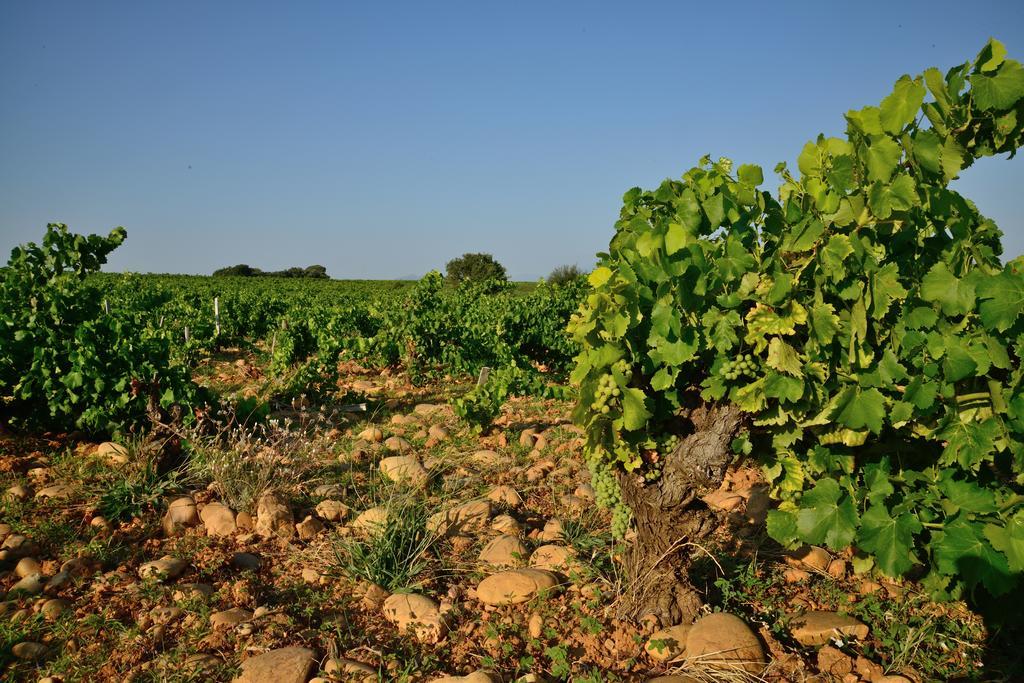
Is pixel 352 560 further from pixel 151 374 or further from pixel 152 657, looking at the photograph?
pixel 151 374

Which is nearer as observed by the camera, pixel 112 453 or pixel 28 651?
pixel 28 651

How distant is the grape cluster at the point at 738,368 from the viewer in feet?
8.68

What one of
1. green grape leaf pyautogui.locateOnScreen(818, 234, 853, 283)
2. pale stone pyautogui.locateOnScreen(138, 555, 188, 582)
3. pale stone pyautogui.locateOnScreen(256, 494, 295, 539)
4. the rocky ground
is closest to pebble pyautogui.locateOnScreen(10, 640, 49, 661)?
the rocky ground

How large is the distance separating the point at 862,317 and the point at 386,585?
8.74ft

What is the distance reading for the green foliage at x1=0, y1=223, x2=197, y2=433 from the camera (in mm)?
5469

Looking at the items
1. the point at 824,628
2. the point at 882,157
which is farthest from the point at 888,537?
the point at 882,157

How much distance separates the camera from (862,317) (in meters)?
2.58

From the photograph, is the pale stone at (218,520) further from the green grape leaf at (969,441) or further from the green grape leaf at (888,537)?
the green grape leaf at (969,441)

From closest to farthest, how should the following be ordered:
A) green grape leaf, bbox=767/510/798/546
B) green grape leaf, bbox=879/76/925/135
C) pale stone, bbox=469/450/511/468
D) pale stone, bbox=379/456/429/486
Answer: green grape leaf, bbox=879/76/925/135
green grape leaf, bbox=767/510/798/546
pale stone, bbox=379/456/429/486
pale stone, bbox=469/450/511/468

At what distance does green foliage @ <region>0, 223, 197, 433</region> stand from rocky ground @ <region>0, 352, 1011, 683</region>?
40 centimetres

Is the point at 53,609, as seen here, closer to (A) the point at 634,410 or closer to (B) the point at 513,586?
(B) the point at 513,586

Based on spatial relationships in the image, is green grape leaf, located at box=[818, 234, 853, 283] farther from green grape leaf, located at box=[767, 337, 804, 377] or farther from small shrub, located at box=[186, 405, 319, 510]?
small shrub, located at box=[186, 405, 319, 510]

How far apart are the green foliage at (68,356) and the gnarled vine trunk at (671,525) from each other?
3.96 meters

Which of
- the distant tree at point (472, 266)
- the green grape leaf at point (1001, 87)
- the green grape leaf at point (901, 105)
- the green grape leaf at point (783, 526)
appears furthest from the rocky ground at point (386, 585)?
the distant tree at point (472, 266)
